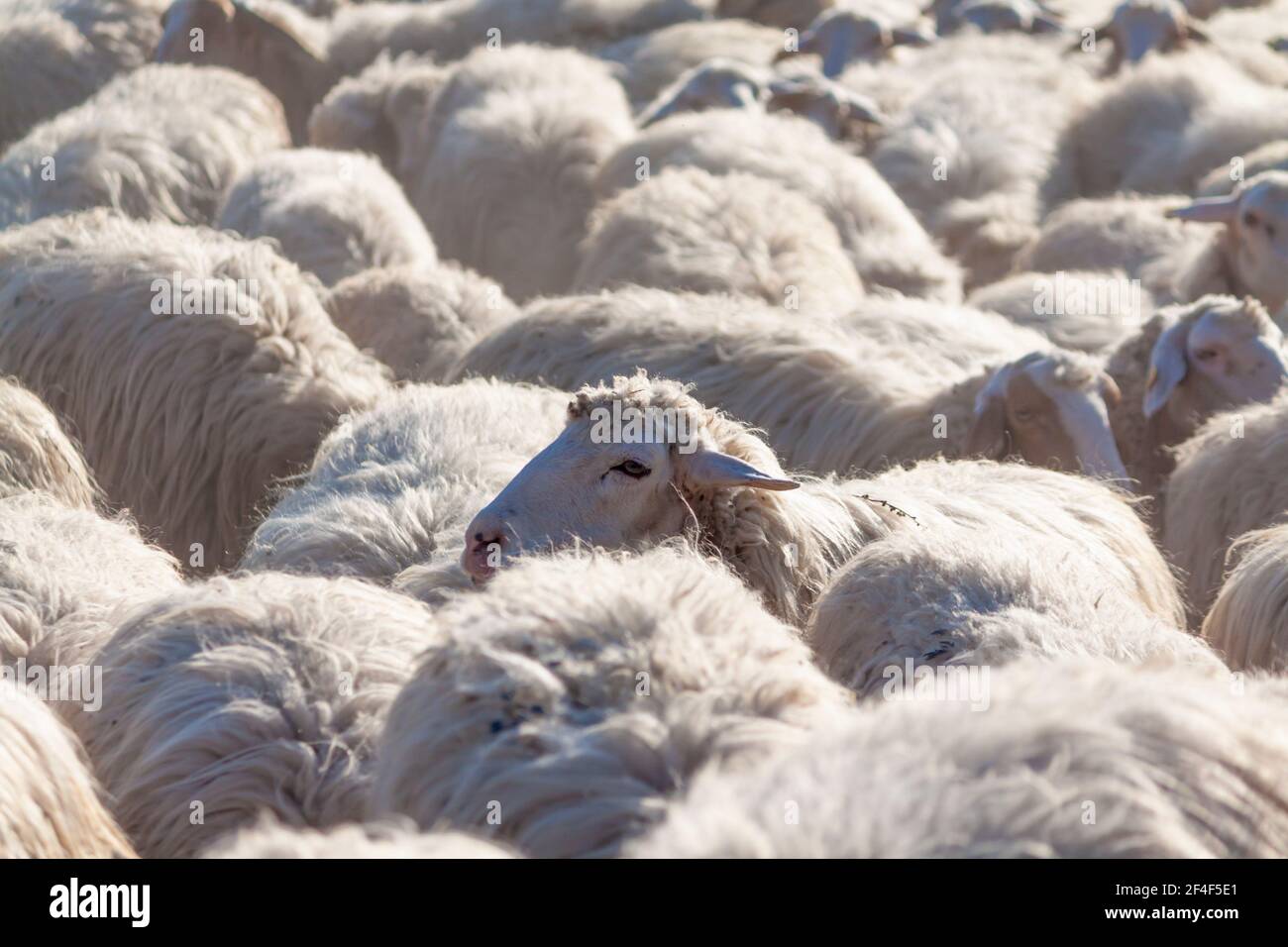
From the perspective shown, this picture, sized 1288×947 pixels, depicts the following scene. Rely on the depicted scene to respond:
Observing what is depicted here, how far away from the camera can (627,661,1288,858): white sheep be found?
2234mm

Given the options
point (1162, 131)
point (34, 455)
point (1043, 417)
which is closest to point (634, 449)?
point (34, 455)

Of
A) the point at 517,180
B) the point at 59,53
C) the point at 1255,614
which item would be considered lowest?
the point at 1255,614

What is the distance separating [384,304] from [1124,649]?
174 inches

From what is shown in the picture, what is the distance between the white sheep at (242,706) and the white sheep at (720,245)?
3880 mm

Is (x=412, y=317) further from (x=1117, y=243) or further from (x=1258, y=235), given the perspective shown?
(x=1117, y=243)

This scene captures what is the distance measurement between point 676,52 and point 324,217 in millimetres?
5464

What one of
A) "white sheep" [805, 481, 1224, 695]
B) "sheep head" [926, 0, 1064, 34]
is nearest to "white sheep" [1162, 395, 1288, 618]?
"white sheep" [805, 481, 1224, 695]

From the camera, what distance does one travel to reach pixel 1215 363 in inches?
260

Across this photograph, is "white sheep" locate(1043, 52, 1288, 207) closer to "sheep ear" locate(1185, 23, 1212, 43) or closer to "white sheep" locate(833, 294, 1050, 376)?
"sheep ear" locate(1185, 23, 1212, 43)

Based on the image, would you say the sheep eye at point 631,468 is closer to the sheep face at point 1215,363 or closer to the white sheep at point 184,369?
the white sheep at point 184,369

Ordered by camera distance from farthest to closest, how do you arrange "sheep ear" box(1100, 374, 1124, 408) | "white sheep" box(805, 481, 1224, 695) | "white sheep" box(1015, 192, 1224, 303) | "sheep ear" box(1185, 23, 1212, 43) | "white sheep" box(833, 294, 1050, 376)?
"sheep ear" box(1185, 23, 1212, 43) < "white sheep" box(1015, 192, 1224, 303) < "white sheep" box(833, 294, 1050, 376) < "sheep ear" box(1100, 374, 1124, 408) < "white sheep" box(805, 481, 1224, 695)

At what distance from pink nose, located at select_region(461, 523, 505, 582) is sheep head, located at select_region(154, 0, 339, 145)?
786 centimetres

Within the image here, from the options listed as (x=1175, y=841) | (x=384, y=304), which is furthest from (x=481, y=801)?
(x=384, y=304)
